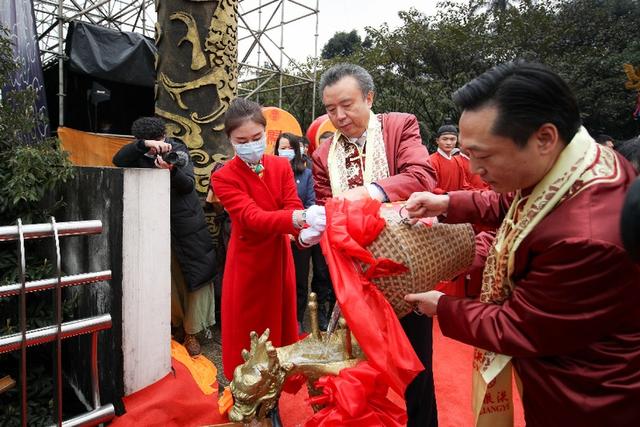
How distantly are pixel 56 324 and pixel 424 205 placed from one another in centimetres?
151

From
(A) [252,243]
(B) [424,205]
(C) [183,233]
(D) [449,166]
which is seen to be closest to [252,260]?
(A) [252,243]

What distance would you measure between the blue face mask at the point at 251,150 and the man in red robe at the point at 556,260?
1.33 m

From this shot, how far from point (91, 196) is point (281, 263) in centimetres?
105

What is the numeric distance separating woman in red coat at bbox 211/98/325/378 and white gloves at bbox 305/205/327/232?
41cm

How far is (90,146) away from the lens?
6258mm

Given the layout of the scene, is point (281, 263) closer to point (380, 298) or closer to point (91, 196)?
point (91, 196)

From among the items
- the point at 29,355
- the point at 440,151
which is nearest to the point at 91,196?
the point at 29,355

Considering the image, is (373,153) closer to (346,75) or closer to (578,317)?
(346,75)

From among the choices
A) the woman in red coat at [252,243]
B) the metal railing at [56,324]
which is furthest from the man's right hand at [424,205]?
the metal railing at [56,324]

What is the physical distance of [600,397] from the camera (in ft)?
3.46

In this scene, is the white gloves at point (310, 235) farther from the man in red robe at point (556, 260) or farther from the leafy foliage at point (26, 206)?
the leafy foliage at point (26, 206)

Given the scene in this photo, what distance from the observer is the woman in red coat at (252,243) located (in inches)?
91.1

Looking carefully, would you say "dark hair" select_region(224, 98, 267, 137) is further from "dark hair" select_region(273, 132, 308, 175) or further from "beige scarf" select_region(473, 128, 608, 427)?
"dark hair" select_region(273, 132, 308, 175)

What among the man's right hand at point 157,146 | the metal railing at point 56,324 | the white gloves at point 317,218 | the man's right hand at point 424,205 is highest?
→ the man's right hand at point 157,146
